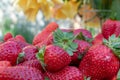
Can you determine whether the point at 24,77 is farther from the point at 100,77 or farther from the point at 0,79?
the point at 100,77

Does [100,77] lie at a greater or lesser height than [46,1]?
lesser

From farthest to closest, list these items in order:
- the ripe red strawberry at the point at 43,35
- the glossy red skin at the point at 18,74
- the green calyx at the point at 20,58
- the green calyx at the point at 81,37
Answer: the ripe red strawberry at the point at 43,35
the green calyx at the point at 81,37
the green calyx at the point at 20,58
the glossy red skin at the point at 18,74

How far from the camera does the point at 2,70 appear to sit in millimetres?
767

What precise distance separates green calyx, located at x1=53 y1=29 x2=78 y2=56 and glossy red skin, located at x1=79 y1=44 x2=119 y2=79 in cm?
4

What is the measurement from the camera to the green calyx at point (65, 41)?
844mm

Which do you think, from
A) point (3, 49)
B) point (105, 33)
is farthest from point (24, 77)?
point (105, 33)

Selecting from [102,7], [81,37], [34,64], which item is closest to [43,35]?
[81,37]

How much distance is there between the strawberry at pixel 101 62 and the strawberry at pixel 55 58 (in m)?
0.06

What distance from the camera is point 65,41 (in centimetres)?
86

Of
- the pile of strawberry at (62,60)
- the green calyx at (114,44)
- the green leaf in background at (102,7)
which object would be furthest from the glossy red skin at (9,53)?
the green leaf in background at (102,7)

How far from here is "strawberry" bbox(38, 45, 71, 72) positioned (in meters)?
0.80

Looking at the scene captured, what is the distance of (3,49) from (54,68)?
150 mm

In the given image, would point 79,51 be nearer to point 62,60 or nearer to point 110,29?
point 62,60

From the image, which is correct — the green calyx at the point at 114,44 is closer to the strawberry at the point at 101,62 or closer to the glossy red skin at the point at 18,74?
the strawberry at the point at 101,62
